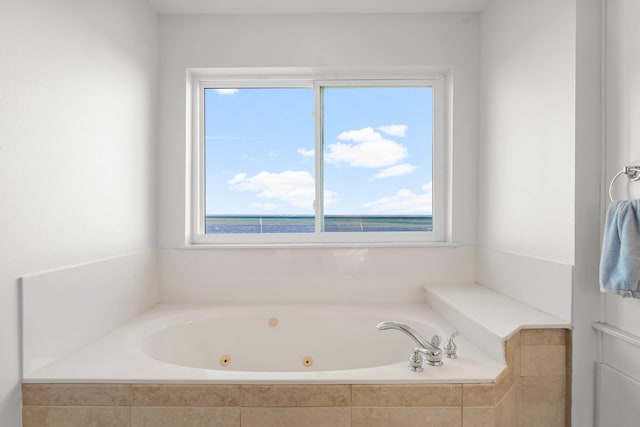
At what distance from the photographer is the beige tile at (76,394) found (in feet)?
4.43

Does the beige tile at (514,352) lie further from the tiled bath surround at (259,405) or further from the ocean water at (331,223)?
the ocean water at (331,223)

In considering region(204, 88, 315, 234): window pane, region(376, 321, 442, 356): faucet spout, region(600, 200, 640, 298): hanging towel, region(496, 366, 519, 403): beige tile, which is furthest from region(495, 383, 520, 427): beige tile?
region(204, 88, 315, 234): window pane

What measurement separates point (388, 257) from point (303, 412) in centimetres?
124

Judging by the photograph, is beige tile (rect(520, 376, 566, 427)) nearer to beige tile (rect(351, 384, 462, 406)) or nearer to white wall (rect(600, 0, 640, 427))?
white wall (rect(600, 0, 640, 427))

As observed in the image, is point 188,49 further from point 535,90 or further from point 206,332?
point 535,90

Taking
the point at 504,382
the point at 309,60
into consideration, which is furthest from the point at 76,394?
the point at 309,60

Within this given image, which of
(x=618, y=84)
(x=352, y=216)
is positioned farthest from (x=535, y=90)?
(x=352, y=216)

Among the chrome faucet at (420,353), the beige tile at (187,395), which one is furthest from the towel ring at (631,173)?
the beige tile at (187,395)

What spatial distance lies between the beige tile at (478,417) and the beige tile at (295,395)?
393 millimetres

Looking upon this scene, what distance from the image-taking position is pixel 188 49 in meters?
2.43

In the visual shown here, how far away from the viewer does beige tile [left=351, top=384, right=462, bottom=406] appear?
1.34 metres

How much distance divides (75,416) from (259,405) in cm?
62

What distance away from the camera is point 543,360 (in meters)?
1.62

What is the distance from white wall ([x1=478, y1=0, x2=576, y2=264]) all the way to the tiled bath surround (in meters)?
0.78
